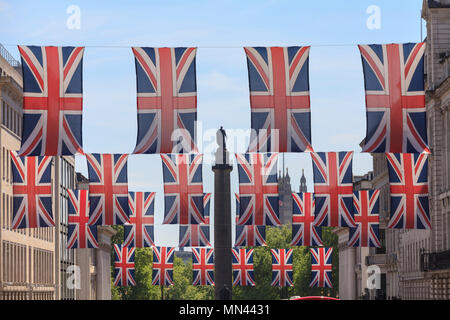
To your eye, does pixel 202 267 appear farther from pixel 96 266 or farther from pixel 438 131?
pixel 96 266

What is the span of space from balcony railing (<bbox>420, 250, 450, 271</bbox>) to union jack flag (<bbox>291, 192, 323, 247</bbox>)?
11.2 metres

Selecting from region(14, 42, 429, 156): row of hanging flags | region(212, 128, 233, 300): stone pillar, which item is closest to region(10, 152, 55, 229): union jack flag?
region(212, 128, 233, 300): stone pillar

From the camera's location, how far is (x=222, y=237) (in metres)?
60.8

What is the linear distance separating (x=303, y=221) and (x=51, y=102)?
30.2 meters

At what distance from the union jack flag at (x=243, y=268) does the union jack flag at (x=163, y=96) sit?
52.5 m

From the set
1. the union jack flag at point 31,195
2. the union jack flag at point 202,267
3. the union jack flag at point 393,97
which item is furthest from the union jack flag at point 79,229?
the union jack flag at point 393,97

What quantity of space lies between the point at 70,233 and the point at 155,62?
26709 millimetres

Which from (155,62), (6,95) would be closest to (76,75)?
(155,62)

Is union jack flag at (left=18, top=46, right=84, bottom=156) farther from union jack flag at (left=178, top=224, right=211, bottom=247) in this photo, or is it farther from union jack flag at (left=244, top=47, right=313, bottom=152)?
union jack flag at (left=178, top=224, right=211, bottom=247)

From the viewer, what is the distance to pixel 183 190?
60250mm

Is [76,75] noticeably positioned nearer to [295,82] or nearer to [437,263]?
[295,82]

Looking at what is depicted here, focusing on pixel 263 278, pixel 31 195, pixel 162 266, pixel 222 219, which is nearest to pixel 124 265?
pixel 162 266

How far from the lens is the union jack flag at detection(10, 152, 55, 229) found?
5812cm
